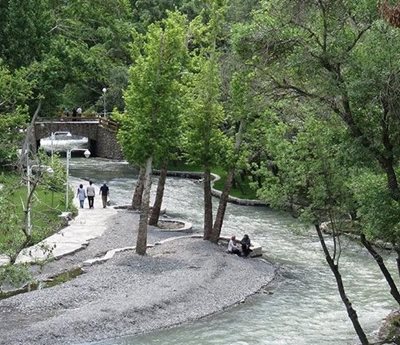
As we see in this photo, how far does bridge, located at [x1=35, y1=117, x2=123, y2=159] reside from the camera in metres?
66.1

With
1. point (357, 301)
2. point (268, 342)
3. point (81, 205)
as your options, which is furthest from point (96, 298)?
point (81, 205)

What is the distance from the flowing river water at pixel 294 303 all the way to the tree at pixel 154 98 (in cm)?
610

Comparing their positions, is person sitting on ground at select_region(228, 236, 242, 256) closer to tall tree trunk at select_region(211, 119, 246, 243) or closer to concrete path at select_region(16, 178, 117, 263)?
tall tree trunk at select_region(211, 119, 246, 243)

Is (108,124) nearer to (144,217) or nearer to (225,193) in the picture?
(225,193)

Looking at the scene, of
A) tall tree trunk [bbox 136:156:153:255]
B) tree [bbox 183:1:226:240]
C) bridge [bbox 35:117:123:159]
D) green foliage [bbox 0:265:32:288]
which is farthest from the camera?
bridge [bbox 35:117:123:159]

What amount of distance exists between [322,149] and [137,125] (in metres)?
11.3

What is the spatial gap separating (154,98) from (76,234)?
8.35m

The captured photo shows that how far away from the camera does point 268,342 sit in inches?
795

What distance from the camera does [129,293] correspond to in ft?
77.3

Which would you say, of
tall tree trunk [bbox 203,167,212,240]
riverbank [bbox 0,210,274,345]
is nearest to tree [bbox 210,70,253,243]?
tall tree trunk [bbox 203,167,212,240]

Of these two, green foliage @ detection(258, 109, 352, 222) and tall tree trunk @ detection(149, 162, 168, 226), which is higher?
green foliage @ detection(258, 109, 352, 222)

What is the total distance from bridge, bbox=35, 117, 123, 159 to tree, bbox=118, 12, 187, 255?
37656mm

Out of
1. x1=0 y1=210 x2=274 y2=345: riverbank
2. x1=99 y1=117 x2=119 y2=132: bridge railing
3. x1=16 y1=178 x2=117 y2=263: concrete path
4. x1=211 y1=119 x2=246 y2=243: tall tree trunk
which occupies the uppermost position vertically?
x1=99 y1=117 x2=119 y2=132: bridge railing

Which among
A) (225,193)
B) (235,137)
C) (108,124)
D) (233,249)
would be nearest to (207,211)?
(225,193)
